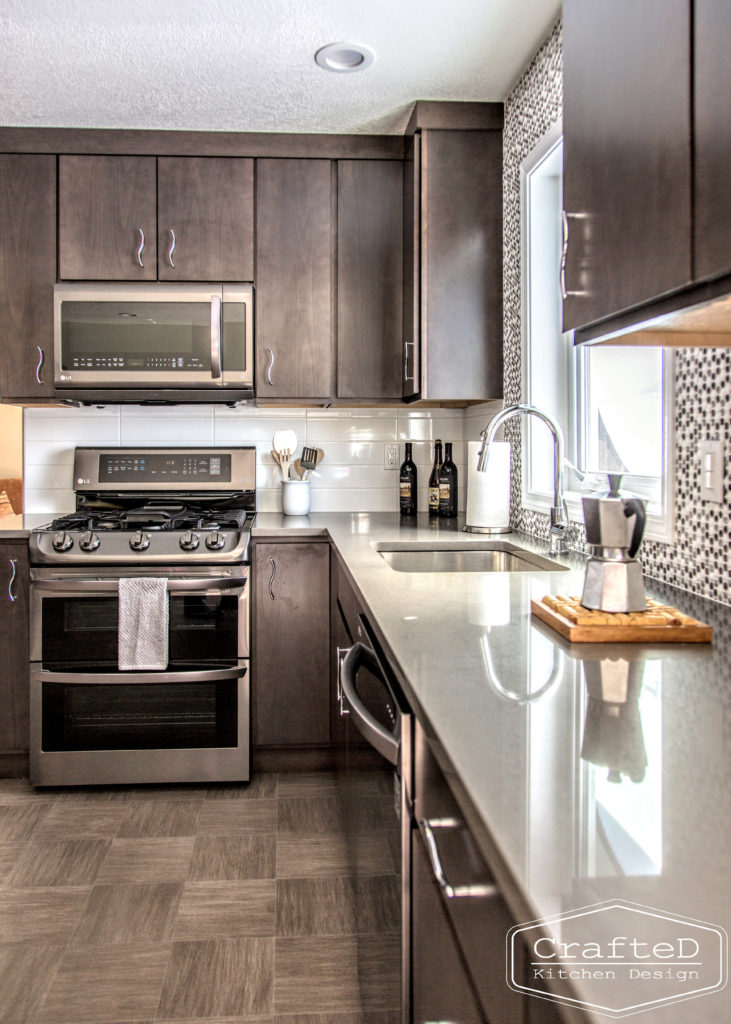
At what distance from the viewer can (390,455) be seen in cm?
327

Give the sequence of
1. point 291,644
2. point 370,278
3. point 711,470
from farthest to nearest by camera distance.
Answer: point 370,278, point 291,644, point 711,470

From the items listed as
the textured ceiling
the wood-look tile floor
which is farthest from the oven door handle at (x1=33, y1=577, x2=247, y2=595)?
the textured ceiling

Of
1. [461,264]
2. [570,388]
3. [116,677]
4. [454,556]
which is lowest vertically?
[116,677]

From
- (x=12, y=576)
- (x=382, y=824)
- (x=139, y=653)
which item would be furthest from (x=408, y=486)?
(x=382, y=824)

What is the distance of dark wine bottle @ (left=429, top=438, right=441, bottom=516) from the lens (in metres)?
3.07

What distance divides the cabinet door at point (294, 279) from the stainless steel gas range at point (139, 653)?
0.70 metres

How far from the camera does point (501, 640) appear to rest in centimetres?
112

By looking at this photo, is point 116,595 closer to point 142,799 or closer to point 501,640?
point 142,799

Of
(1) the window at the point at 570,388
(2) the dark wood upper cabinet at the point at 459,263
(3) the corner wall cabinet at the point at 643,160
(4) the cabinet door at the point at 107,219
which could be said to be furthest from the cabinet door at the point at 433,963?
(4) the cabinet door at the point at 107,219

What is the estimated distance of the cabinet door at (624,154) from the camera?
943mm

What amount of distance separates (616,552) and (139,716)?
193 cm

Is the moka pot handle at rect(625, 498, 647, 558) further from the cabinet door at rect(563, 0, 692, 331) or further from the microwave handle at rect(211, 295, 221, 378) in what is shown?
the microwave handle at rect(211, 295, 221, 378)

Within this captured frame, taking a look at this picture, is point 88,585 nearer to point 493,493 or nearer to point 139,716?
point 139,716

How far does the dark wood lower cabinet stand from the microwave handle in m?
0.91
